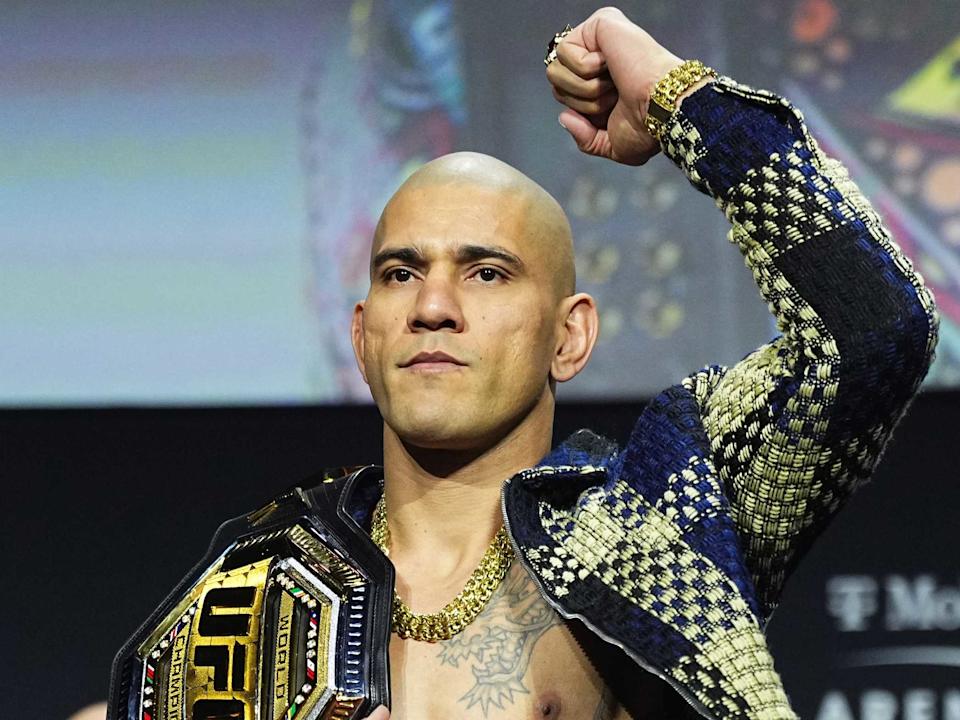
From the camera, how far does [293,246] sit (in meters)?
2.85

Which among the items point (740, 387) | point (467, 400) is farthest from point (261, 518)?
point (740, 387)

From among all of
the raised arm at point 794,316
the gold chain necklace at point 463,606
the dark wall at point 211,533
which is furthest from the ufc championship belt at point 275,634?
the dark wall at point 211,533

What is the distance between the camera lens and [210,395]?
9.29 feet

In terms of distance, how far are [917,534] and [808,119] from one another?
2.49ft

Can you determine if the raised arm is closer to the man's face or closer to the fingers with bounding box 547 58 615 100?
the fingers with bounding box 547 58 615 100

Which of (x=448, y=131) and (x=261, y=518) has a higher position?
(x=448, y=131)

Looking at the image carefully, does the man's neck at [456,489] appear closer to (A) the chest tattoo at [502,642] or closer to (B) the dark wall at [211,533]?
(A) the chest tattoo at [502,642]

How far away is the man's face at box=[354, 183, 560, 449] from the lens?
177cm

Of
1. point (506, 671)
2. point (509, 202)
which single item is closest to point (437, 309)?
point (509, 202)

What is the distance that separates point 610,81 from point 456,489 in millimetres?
517

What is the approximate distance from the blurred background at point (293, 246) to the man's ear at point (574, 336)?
33.5 inches

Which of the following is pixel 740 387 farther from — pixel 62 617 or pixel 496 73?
pixel 62 617

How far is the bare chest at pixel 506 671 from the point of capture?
1709mm

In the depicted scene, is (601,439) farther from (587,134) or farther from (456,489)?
(587,134)
